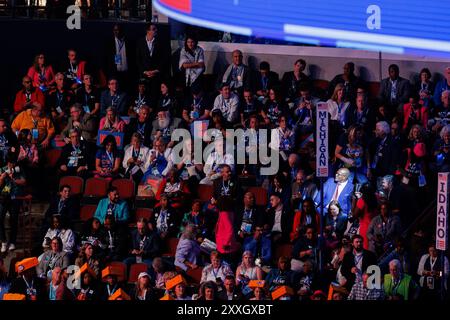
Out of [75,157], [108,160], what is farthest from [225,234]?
[75,157]

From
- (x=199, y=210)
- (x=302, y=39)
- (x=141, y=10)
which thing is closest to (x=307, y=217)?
(x=199, y=210)

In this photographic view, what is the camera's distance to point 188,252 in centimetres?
1076

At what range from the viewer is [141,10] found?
48.0ft

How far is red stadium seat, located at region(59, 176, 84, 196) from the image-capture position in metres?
12.2

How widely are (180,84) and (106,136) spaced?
5.62ft

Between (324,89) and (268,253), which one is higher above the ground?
(324,89)

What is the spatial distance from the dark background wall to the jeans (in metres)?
2.50

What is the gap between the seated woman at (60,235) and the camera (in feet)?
36.7

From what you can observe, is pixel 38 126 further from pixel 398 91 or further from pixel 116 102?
pixel 398 91

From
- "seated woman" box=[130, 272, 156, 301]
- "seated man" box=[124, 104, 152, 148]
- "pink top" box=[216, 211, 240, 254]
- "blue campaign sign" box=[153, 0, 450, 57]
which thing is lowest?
"seated woman" box=[130, 272, 156, 301]

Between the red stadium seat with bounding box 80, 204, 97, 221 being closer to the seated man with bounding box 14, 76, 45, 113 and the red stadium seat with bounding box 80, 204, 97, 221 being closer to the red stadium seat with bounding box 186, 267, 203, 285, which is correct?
the red stadium seat with bounding box 186, 267, 203, 285

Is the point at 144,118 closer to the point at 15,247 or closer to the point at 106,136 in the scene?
the point at 106,136

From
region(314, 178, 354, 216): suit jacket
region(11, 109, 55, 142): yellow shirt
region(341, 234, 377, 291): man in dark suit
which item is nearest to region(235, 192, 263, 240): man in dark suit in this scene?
region(314, 178, 354, 216): suit jacket

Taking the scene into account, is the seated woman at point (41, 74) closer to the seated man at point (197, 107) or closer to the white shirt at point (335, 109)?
the seated man at point (197, 107)
